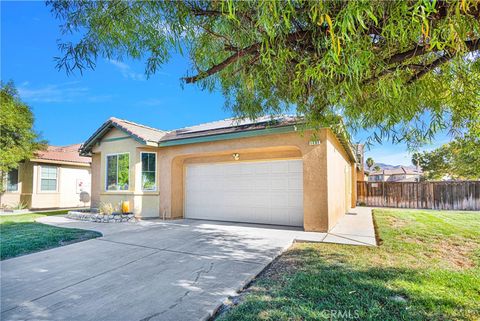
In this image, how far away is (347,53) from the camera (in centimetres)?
262

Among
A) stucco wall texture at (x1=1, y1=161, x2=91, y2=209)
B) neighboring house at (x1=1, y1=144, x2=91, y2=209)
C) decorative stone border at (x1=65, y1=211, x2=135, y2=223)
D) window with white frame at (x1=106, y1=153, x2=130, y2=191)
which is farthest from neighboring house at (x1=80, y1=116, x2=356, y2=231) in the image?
stucco wall texture at (x1=1, y1=161, x2=91, y2=209)

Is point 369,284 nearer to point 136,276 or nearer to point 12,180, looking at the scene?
point 136,276

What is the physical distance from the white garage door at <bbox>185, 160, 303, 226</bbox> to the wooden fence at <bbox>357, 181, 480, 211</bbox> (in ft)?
38.7

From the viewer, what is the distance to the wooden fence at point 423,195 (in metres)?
15.5

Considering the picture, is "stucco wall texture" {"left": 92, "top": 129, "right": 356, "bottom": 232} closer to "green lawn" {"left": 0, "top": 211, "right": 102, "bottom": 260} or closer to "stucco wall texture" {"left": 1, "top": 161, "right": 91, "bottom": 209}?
"green lawn" {"left": 0, "top": 211, "right": 102, "bottom": 260}

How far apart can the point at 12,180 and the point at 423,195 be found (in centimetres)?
2710

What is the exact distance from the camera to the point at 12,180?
16547 millimetres

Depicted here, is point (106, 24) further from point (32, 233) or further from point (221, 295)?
point (32, 233)

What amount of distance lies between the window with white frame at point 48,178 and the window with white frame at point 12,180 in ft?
5.78

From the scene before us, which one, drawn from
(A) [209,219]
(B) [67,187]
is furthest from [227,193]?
(B) [67,187]

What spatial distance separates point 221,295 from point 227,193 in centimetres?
703

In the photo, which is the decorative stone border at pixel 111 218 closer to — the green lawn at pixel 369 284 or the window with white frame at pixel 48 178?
the green lawn at pixel 369 284

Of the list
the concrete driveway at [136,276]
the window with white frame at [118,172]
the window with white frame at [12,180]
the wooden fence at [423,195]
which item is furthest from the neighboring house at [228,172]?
the wooden fence at [423,195]

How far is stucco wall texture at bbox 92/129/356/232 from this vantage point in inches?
322
